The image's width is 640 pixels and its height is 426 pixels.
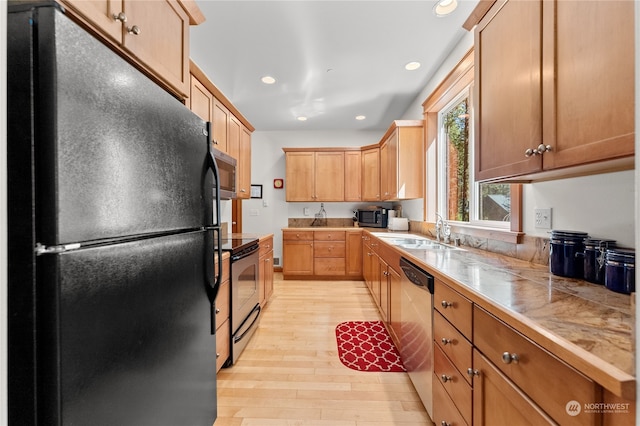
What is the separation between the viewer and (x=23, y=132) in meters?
0.54

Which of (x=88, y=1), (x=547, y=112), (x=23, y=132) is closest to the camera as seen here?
(x=23, y=132)

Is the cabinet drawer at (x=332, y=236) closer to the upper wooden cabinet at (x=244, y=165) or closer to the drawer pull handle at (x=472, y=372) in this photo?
the upper wooden cabinet at (x=244, y=165)

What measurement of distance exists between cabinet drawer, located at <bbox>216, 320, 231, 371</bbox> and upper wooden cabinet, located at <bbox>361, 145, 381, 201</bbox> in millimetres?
3323

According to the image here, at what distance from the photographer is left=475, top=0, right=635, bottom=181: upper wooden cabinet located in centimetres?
74

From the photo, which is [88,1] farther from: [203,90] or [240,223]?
[240,223]

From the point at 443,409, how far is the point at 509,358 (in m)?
0.70

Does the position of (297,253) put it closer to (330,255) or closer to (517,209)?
(330,255)

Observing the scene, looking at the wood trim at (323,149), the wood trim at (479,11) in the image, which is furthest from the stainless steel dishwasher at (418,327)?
the wood trim at (323,149)

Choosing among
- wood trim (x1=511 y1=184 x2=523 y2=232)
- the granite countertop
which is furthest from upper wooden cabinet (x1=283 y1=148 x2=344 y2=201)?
the granite countertop

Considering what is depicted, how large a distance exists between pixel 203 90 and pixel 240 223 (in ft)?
10.1

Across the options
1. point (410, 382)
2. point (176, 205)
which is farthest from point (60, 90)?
point (410, 382)

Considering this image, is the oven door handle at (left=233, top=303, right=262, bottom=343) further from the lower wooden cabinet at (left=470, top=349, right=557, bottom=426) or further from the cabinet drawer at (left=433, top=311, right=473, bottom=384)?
the lower wooden cabinet at (left=470, top=349, right=557, bottom=426)

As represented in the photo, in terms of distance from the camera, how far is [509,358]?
2.46ft

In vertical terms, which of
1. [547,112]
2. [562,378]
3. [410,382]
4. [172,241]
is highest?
[547,112]
